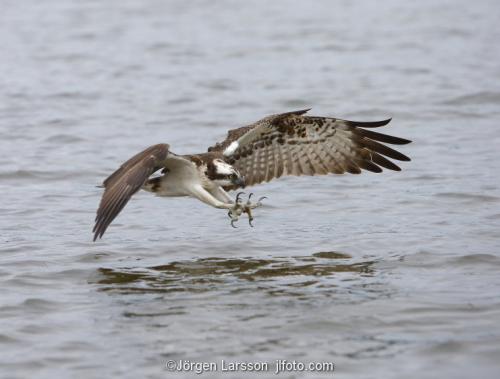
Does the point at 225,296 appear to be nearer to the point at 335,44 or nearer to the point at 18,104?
the point at 18,104

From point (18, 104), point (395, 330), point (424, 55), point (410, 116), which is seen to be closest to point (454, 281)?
point (395, 330)

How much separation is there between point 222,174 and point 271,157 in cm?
102

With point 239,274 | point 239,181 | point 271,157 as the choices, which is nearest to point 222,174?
point 239,181

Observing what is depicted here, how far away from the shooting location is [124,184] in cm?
767

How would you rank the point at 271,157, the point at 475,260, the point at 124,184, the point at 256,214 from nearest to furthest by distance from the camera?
1. the point at 124,184
2. the point at 475,260
3. the point at 271,157
4. the point at 256,214

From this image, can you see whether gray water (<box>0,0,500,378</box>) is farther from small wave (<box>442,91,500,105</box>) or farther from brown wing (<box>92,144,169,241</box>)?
brown wing (<box>92,144,169,241</box>)

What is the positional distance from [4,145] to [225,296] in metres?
6.47

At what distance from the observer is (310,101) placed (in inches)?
607

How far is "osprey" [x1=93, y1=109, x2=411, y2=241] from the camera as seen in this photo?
28.3 ft

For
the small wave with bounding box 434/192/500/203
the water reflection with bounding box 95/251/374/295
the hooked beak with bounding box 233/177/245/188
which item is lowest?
the water reflection with bounding box 95/251/374/295

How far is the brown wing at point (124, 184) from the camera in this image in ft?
24.5

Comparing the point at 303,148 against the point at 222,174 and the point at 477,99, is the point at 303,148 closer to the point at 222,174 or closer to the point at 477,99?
the point at 222,174

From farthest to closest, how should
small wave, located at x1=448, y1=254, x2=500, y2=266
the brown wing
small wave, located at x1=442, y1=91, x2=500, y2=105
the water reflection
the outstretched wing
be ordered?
small wave, located at x1=442, y1=91, x2=500, y2=105 < the outstretched wing < small wave, located at x1=448, y1=254, x2=500, y2=266 < the water reflection < the brown wing

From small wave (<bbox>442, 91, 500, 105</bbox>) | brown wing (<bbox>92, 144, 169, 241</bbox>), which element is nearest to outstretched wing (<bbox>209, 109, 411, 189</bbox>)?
brown wing (<bbox>92, 144, 169, 241</bbox>)
